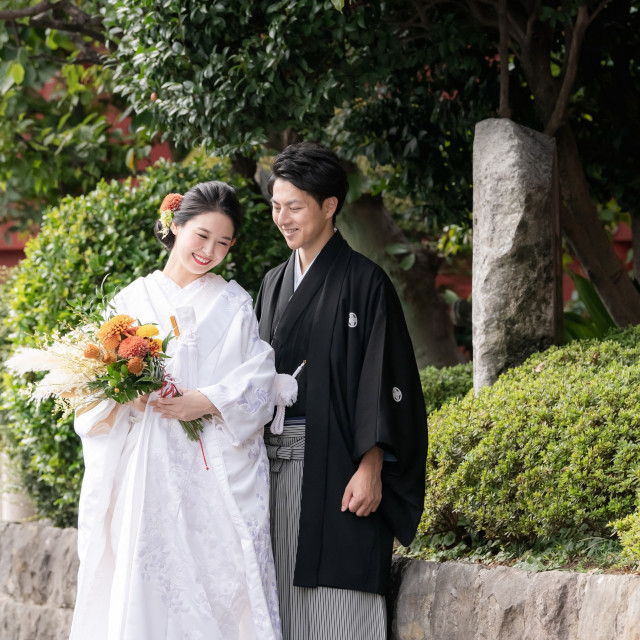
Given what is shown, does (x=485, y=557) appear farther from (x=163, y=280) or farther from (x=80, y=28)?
(x=80, y=28)

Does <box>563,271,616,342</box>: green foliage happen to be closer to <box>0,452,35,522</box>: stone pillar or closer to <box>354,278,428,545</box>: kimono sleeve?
<box>354,278,428,545</box>: kimono sleeve

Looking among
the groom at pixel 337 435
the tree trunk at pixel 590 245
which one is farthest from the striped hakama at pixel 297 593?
the tree trunk at pixel 590 245

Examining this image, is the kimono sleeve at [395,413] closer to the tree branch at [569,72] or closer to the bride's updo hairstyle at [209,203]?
the bride's updo hairstyle at [209,203]

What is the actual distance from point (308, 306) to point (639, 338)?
181 centimetres

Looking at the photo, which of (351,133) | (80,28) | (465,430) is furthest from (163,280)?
(80,28)

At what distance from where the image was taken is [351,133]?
19.2ft

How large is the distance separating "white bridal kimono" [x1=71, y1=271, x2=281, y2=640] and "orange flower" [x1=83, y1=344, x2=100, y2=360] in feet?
0.82

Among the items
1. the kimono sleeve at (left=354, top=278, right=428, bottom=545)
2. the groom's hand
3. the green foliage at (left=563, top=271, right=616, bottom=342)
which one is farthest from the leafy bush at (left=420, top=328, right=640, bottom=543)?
the green foliage at (left=563, top=271, right=616, bottom=342)

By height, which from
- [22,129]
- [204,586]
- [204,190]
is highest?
[22,129]

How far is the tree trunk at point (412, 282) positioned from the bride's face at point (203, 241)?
10.1 ft

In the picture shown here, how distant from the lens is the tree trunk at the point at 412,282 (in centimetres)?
640

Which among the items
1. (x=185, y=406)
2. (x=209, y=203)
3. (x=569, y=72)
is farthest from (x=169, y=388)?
(x=569, y=72)

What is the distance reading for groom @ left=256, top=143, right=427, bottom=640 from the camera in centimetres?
319

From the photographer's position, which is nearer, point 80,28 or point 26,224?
point 80,28
